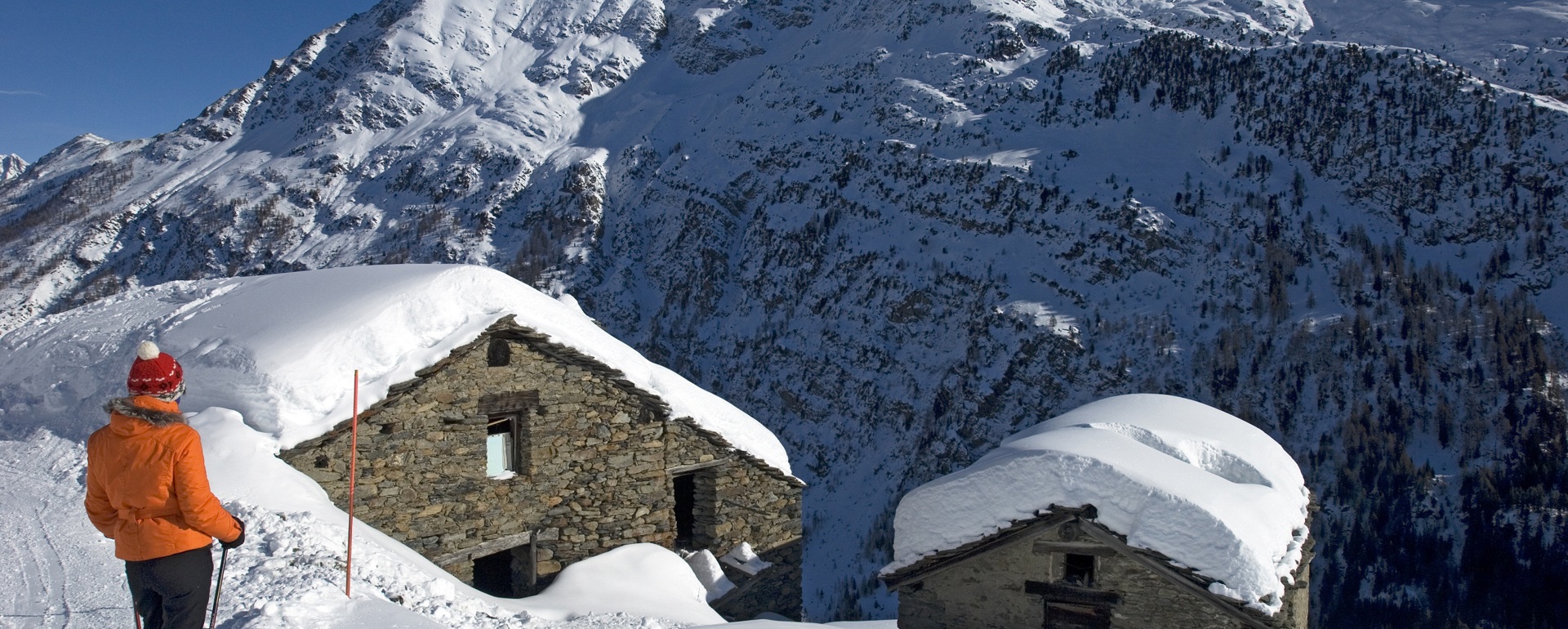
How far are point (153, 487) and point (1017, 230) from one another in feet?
128

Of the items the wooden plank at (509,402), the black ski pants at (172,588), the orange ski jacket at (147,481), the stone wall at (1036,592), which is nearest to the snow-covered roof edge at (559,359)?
the wooden plank at (509,402)

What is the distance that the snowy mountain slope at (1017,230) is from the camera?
29.7 meters

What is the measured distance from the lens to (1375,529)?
26.6 m

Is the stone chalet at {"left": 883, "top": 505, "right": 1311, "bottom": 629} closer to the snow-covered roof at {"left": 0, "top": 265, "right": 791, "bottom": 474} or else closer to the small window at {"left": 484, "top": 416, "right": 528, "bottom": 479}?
the snow-covered roof at {"left": 0, "top": 265, "right": 791, "bottom": 474}

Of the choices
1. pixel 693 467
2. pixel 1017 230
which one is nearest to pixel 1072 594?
pixel 693 467

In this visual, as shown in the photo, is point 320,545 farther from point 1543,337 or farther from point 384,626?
point 1543,337

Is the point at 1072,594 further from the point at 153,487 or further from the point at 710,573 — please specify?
the point at 153,487

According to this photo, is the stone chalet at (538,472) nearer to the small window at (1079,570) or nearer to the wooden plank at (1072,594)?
the wooden plank at (1072,594)

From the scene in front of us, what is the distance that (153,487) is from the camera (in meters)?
4.46

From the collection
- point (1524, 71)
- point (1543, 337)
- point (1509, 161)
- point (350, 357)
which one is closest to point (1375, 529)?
point (1543, 337)

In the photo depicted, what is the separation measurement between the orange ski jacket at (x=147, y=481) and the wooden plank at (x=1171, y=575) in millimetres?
7150

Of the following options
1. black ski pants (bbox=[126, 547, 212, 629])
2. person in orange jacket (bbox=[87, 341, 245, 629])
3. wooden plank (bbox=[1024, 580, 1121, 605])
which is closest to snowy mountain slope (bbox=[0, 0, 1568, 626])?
wooden plank (bbox=[1024, 580, 1121, 605])

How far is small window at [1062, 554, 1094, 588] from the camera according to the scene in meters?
8.89

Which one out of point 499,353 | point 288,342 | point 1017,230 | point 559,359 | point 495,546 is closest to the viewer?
point 288,342
